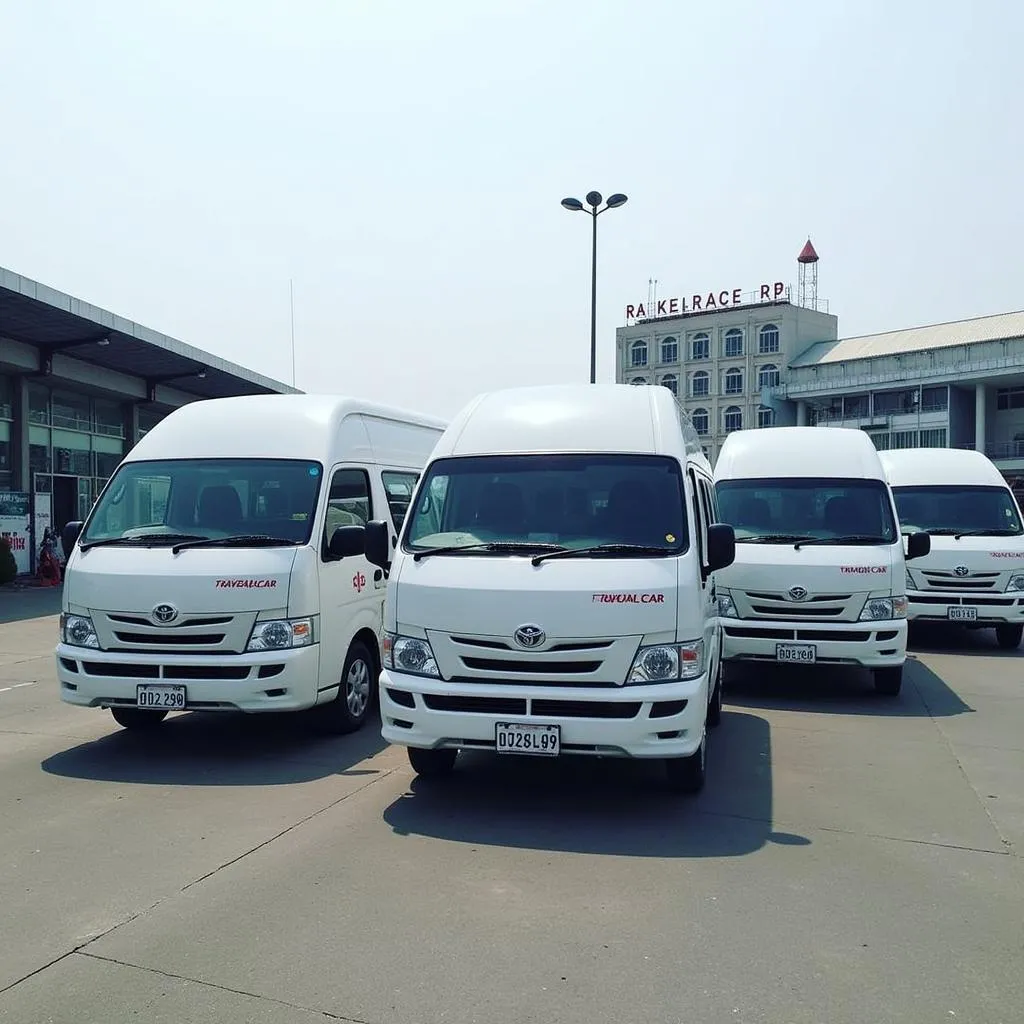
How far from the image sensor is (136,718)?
8227 millimetres

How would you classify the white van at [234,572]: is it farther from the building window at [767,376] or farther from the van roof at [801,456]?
the building window at [767,376]

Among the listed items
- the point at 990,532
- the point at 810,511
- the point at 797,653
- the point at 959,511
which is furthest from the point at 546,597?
the point at 959,511

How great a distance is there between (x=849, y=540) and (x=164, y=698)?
6451mm

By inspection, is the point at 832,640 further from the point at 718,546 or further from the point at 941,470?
the point at 941,470

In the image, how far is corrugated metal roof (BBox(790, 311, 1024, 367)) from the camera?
71938 millimetres

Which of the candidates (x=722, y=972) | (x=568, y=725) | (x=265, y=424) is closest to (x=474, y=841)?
(x=568, y=725)

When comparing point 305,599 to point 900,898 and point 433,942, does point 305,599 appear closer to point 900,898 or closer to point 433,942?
point 433,942

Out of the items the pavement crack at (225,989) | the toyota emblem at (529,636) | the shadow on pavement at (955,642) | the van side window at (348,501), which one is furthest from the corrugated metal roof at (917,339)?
the pavement crack at (225,989)

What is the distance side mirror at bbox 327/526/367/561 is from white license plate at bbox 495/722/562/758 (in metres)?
2.27

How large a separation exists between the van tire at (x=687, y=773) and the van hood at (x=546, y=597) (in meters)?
0.92

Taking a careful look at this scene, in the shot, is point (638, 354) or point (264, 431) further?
point (638, 354)

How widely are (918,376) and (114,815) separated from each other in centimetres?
7368

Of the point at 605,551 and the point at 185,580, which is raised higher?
the point at 605,551

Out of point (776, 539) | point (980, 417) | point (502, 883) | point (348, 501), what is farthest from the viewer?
point (980, 417)
